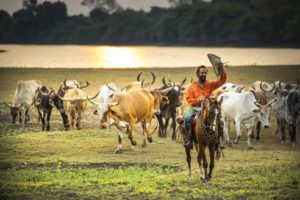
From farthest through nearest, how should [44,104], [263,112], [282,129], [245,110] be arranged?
[44,104] → [282,129] → [245,110] → [263,112]

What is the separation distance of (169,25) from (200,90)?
1793 cm

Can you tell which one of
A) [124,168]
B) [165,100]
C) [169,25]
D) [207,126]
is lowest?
[124,168]

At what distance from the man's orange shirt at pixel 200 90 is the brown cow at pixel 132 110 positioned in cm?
466

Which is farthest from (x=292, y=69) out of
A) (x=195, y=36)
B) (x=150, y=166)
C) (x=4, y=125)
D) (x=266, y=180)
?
(x=266, y=180)

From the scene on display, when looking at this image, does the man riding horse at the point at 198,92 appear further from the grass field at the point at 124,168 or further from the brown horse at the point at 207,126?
the grass field at the point at 124,168

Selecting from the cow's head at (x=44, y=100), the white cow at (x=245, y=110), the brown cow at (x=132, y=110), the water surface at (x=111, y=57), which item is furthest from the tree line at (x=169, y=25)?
the brown cow at (x=132, y=110)

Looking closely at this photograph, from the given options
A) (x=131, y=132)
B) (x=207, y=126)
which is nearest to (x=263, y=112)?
(x=131, y=132)

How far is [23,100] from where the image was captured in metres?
21.5

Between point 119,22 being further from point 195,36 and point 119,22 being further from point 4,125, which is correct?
point 4,125

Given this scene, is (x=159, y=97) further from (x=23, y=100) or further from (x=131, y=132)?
(x=23, y=100)

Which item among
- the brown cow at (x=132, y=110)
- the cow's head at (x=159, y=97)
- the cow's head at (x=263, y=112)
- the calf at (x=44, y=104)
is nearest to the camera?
the brown cow at (x=132, y=110)

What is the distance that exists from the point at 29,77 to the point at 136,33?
5.33m

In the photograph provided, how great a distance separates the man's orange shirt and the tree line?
6642 mm

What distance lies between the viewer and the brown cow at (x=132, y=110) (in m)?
15.5
